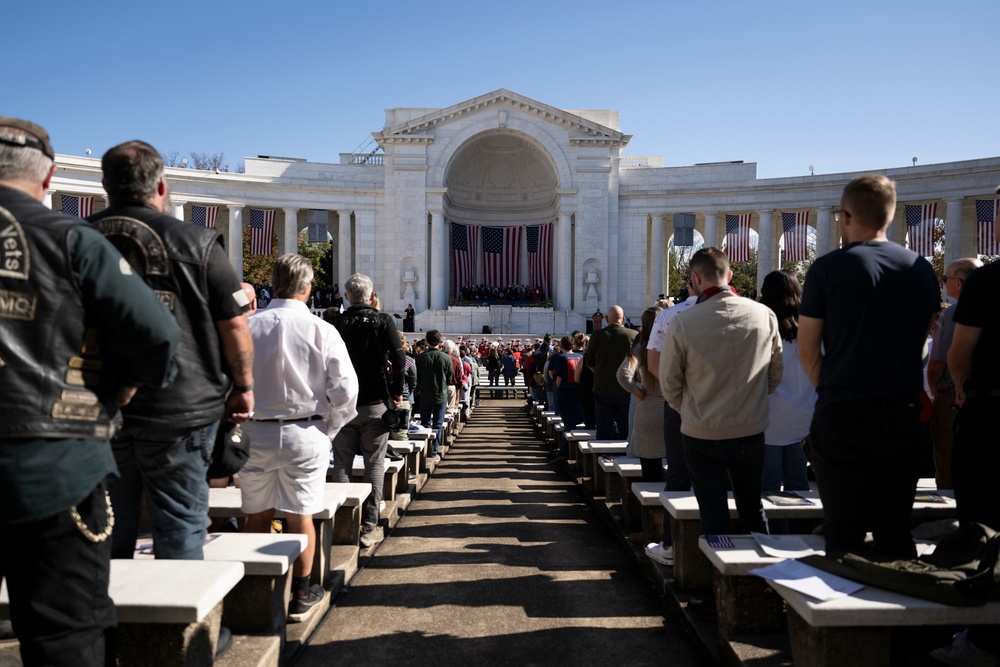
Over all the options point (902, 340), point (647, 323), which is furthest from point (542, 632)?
point (647, 323)

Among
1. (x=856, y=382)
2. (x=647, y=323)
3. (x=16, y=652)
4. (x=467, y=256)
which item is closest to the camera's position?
(x=16, y=652)

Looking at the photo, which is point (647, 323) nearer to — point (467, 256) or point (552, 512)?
point (552, 512)

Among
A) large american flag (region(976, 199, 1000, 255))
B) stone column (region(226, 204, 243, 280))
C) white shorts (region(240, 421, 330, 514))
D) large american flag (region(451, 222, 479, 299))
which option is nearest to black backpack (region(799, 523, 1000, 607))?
white shorts (region(240, 421, 330, 514))

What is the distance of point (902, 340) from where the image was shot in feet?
12.3

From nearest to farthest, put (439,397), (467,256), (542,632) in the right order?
1. (542,632)
2. (439,397)
3. (467,256)

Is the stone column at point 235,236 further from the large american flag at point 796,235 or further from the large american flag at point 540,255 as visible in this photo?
the large american flag at point 796,235

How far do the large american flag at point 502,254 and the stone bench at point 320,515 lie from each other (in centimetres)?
4148

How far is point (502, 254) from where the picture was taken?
46.8m

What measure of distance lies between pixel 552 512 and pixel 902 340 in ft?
17.5

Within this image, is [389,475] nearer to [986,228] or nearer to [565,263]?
[986,228]

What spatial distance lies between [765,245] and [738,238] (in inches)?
107

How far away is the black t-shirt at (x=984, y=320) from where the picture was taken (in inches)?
149

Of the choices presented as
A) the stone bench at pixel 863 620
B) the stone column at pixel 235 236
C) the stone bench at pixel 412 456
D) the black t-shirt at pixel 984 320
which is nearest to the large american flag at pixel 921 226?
the stone bench at pixel 412 456

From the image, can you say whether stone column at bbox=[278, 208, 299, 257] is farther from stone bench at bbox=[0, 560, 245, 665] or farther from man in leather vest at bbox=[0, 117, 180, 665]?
A: man in leather vest at bbox=[0, 117, 180, 665]
